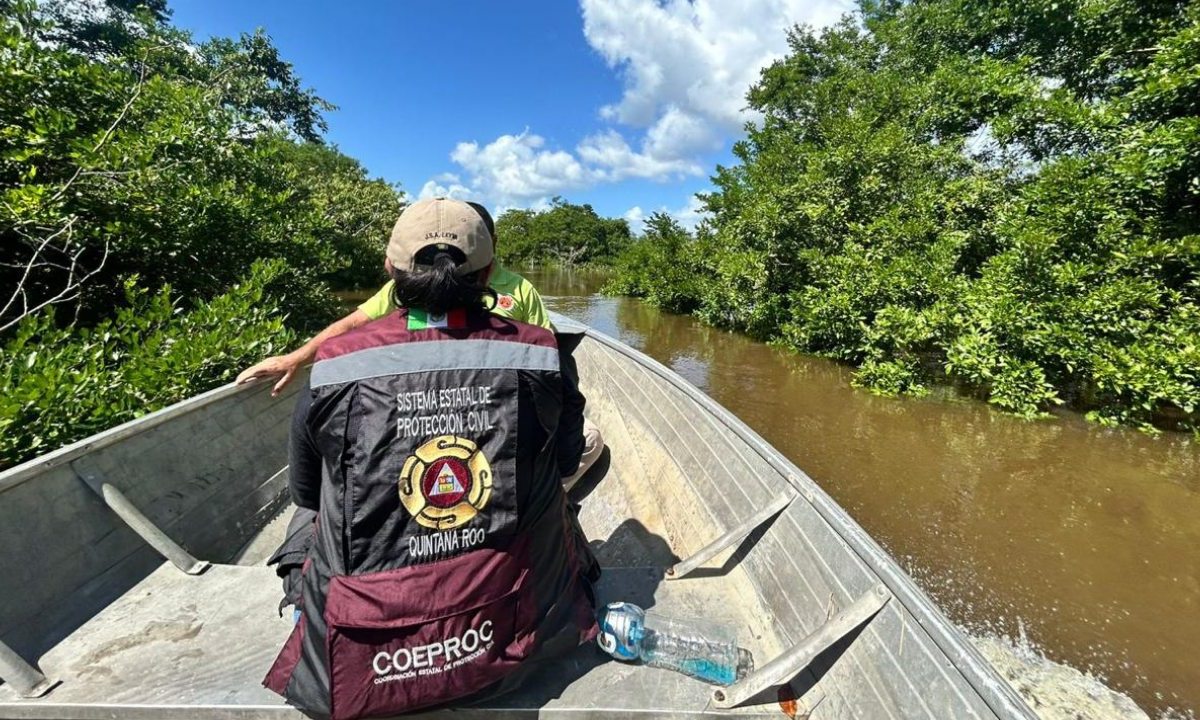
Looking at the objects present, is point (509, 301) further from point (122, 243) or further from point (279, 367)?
point (122, 243)

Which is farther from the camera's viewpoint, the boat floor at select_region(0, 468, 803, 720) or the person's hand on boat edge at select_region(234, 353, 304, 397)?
the person's hand on boat edge at select_region(234, 353, 304, 397)

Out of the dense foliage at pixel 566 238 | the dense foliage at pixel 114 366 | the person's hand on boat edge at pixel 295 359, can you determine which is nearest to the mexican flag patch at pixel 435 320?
the person's hand on boat edge at pixel 295 359

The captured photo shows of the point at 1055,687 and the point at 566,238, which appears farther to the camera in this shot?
the point at 566,238

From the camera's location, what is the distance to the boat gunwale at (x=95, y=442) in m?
1.88

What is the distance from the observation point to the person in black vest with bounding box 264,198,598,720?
4.02 ft

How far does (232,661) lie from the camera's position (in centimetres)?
171

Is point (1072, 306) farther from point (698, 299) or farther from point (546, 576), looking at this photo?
point (698, 299)

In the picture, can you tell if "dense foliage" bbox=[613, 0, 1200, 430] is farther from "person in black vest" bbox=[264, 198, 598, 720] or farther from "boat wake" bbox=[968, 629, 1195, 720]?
"person in black vest" bbox=[264, 198, 598, 720]

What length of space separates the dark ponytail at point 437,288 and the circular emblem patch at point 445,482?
13.5 inches

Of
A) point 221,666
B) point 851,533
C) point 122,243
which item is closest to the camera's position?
point 221,666

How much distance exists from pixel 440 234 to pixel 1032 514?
5588mm

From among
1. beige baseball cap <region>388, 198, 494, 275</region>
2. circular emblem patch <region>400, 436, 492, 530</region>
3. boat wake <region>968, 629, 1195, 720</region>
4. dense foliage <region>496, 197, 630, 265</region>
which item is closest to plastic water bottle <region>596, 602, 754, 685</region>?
circular emblem patch <region>400, 436, 492, 530</region>

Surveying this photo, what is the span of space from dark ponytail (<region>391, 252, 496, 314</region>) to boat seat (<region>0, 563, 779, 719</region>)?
1095 millimetres

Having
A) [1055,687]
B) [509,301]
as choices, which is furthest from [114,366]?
[1055,687]
